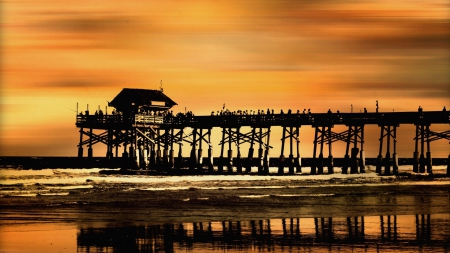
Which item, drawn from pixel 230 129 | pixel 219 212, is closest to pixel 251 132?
pixel 230 129

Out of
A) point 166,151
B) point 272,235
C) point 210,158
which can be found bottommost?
point 272,235

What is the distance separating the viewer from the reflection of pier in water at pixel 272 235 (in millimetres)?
20828

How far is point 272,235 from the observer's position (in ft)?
75.8

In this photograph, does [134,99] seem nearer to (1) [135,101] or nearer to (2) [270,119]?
(1) [135,101]

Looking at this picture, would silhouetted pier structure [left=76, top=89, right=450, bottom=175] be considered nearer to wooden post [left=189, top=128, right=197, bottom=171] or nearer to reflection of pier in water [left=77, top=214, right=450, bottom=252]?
wooden post [left=189, top=128, right=197, bottom=171]

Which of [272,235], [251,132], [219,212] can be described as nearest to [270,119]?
[251,132]

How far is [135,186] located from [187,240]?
24.0 meters

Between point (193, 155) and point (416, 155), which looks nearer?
point (416, 155)

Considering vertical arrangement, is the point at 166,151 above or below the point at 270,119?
below

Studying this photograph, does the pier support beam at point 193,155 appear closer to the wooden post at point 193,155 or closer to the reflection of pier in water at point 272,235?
the wooden post at point 193,155

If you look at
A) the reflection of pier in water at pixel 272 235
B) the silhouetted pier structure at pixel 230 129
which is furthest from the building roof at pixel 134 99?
the reflection of pier in water at pixel 272 235

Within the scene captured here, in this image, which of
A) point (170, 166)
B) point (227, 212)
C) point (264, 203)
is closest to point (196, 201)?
point (264, 203)

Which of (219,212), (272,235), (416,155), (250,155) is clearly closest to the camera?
(272,235)

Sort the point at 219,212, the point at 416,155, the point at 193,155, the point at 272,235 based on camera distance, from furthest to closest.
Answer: the point at 193,155 < the point at 416,155 < the point at 219,212 < the point at 272,235
